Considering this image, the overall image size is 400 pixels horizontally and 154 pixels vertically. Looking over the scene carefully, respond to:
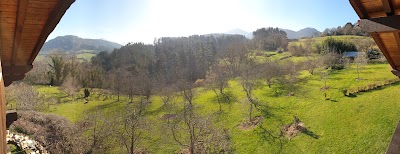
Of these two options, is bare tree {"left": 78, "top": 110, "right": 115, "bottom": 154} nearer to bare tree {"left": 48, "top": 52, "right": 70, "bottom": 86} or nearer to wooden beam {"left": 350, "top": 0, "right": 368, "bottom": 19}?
wooden beam {"left": 350, "top": 0, "right": 368, "bottom": 19}

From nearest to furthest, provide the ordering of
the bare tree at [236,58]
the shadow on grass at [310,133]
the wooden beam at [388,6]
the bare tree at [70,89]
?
1. the wooden beam at [388,6]
2. the shadow on grass at [310,133]
3. the bare tree at [70,89]
4. the bare tree at [236,58]

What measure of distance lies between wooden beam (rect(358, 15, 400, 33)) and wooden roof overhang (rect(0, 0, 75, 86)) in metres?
3.83

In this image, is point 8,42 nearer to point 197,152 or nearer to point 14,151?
point 14,151

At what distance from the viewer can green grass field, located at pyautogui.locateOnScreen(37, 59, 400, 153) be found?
24828mm

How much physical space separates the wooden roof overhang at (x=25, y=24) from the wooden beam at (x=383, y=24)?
12.6ft

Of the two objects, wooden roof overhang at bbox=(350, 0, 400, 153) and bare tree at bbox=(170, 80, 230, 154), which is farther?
bare tree at bbox=(170, 80, 230, 154)

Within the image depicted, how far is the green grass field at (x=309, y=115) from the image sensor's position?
81.5 ft

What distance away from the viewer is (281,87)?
43.3m

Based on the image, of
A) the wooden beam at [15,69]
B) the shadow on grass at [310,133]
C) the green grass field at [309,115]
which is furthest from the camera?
the shadow on grass at [310,133]

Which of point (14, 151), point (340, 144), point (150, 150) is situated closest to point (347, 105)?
point (340, 144)

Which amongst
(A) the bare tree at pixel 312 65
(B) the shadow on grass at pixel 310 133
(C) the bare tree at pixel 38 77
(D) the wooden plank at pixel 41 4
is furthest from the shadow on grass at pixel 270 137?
(C) the bare tree at pixel 38 77

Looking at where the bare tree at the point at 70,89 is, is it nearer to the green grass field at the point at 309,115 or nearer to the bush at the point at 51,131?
the green grass field at the point at 309,115

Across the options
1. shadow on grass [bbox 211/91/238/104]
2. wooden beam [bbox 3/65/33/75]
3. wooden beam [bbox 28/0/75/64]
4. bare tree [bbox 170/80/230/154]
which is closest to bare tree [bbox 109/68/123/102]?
shadow on grass [bbox 211/91/238/104]

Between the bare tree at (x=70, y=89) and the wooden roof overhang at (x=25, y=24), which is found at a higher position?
the wooden roof overhang at (x=25, y=24)
